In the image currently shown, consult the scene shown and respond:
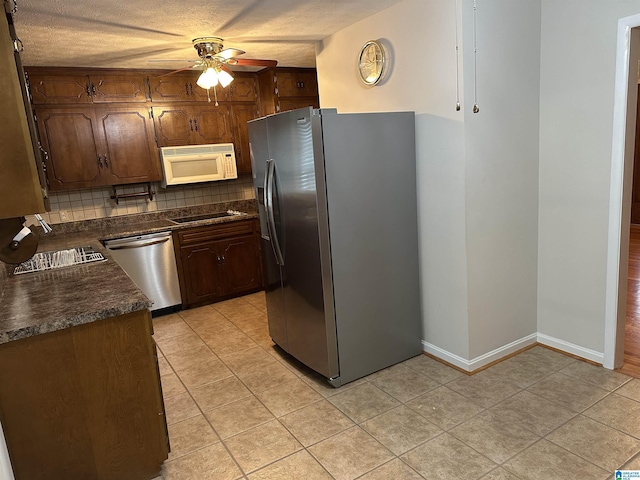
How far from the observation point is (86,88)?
411 centimetres

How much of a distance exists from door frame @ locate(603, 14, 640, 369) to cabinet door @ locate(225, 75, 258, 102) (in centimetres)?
349

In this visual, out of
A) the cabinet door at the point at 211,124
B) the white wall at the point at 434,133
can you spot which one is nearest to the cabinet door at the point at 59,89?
the cabinet door at the point at 211,124

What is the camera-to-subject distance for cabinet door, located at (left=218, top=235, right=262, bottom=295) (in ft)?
15.3

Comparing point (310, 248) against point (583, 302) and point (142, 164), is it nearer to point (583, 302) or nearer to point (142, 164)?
point (583, 302)

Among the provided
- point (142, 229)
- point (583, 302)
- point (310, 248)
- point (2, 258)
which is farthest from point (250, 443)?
point (142, 229)

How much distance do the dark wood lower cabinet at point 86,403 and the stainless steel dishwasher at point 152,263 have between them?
218cm

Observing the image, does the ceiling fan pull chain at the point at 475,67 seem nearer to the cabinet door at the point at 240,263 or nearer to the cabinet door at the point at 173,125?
the cabinet door at the point at 240,263

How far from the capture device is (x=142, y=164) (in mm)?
4434

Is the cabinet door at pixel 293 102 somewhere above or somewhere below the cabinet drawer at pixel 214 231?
above

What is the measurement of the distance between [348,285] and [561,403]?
4.54 ft

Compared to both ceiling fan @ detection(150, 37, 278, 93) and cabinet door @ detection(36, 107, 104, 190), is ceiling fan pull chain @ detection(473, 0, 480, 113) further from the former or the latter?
cabinet door @ detection(36, 107, 104, 190)

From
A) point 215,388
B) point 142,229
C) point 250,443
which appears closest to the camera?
point 250,443

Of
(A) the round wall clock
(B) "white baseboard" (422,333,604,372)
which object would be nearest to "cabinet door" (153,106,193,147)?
(A) the round wall clock

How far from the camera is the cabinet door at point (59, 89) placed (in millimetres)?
3910
